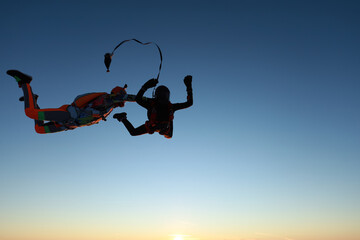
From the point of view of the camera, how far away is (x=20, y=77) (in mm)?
8062

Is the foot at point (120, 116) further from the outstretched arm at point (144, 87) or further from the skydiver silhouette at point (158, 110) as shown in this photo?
the outstretched arm at point (144, 87)

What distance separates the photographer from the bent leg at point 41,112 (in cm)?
764

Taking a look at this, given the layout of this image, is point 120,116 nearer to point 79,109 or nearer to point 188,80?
point 79,109

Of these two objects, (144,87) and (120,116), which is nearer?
(144,87)

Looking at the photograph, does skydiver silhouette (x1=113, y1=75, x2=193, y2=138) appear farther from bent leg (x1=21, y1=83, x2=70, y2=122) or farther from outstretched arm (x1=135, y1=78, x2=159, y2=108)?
bent leg (x1=21, y1=83, x2=70, y2=122)

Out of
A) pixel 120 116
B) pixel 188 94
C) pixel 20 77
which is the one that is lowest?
pixel 120 116

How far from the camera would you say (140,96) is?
7320 millimetres

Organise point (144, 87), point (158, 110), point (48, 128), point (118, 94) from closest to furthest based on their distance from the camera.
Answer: point (144, 87) → point (118, 94) → point (158, 110) → point (48, 128)

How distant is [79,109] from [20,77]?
1740 millimetres

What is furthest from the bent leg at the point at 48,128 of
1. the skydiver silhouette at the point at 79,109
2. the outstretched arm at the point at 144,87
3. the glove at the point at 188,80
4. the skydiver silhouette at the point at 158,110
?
the glove at the point at 188,80

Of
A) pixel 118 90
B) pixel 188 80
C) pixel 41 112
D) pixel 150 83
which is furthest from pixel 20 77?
pixel 188 80

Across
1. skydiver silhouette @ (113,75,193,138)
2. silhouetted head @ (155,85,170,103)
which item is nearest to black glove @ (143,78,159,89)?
skydiver silhouette @ (113,75,193,138)

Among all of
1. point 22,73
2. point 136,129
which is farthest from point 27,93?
point 136,129

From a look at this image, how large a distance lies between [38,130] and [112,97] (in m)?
2.22
